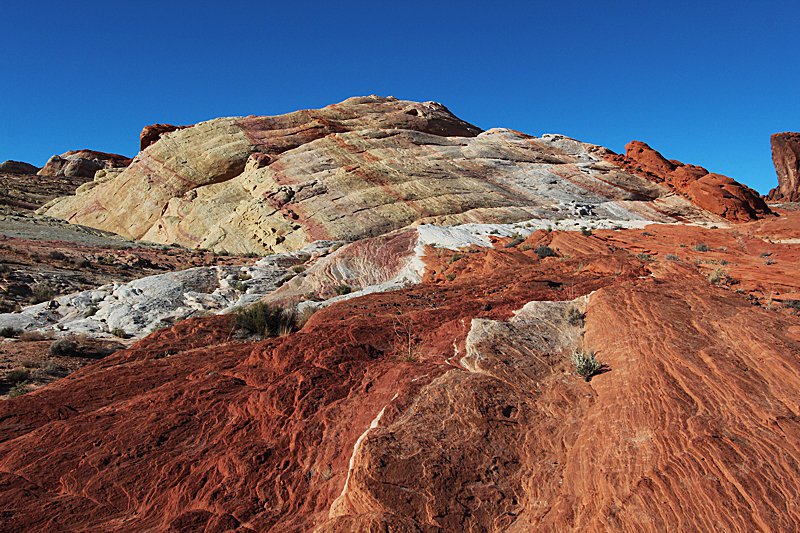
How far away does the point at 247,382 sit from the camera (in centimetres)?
735

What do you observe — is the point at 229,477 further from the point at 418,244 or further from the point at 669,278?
the point at 418,244

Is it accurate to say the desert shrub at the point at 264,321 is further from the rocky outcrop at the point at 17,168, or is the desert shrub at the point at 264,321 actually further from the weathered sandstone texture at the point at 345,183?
the rocky outcrop at the point at 17,168

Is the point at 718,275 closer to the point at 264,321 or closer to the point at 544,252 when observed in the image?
the point at 544,252

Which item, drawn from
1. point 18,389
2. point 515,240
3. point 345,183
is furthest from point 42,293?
point 345,183

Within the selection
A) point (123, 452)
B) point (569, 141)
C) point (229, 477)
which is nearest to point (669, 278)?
point (229, 477)

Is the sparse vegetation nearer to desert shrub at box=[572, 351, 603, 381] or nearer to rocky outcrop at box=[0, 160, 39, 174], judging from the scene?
desert shrub at box=[572, 351, 603, 381]

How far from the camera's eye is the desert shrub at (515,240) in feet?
76.0

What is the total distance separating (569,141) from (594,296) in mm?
40972

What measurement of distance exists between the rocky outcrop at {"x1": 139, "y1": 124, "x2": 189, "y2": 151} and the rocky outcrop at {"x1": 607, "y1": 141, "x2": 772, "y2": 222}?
1781 inches

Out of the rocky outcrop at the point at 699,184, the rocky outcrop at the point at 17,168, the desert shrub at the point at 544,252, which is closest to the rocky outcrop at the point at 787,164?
the rocky outcrop at the point at 699,184

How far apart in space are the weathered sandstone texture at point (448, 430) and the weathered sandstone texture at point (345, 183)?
2464 cm

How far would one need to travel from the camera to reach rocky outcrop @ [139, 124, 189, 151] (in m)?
52.1

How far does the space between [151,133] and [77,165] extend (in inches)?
1266

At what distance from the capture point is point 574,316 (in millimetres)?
8102
